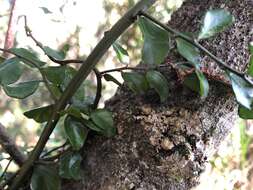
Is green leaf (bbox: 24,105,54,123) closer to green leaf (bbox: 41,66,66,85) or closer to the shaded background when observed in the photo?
green leaf (bbox: 41,66,66,85)

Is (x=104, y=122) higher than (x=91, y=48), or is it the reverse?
(x=91, y=48)

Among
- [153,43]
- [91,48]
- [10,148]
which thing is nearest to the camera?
[153,43]

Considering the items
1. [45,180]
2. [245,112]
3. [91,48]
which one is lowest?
[45,180]

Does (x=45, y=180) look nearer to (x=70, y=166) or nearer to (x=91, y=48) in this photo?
(x=70, y=166)

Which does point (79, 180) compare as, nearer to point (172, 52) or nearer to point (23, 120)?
point (172, 52)

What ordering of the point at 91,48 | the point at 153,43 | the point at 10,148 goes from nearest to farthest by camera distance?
the point at 153,43, the point at 10,148, the point at 91,48

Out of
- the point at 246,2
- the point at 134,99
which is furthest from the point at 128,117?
the point at 246,2

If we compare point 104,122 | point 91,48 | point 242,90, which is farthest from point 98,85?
point 91,48
